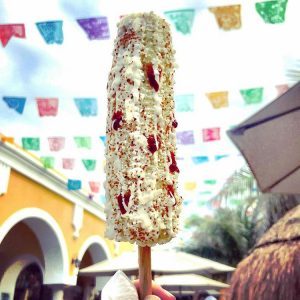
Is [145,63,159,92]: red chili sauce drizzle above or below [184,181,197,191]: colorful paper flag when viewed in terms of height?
below

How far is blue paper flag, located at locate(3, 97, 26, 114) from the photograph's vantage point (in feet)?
27.5

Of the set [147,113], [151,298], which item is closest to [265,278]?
[151,298]

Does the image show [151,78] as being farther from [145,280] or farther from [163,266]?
[163,266]

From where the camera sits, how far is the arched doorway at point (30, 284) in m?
12.8

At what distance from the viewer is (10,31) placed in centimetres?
667

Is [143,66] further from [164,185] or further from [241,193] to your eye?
[241,193]

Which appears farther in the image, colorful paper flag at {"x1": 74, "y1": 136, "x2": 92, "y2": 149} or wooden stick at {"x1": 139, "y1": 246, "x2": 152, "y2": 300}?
colorful paper flag at {"x1": 74, "y1": 136, "x2": 92, "y2": 149}

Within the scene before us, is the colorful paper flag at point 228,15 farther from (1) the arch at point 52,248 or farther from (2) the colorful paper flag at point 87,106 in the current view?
(1) the arch at point 52,248

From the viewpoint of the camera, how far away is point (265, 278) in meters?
0.91

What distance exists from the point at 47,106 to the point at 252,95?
168 inches

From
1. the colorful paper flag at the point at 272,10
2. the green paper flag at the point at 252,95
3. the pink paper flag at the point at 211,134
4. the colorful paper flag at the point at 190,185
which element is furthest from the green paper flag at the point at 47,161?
the colorful paper flag at the point at 272,10

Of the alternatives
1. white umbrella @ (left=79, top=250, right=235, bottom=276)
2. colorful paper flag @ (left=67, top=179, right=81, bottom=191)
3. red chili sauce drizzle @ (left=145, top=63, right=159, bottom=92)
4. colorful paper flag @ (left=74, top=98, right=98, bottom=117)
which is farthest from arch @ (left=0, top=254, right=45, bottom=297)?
red chili sauce drizzle @ (left=145, top=63, right=159, bottom=92)

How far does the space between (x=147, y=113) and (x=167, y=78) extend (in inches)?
10.3

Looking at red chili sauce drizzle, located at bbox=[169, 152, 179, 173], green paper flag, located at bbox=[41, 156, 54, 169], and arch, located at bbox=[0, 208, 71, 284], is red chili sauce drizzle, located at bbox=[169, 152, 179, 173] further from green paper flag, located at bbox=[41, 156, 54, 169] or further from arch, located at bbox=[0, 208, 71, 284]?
arch, located at bbox=[0, 208, 71, 284]
